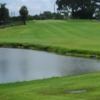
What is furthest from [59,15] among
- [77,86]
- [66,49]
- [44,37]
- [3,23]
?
[77,86]

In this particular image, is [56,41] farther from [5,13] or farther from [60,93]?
[5,13]

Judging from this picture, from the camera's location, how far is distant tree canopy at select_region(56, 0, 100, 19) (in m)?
127

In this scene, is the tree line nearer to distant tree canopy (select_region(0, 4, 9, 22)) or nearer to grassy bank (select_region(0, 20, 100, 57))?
distant tree canopy (select_region(0, 4, 9, 22))

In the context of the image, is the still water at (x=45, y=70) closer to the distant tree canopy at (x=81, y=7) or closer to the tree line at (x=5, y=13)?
the tree line at (x=5, y=13)

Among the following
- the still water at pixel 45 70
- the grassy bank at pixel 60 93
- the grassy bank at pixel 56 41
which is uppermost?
the grassy bank at pixel 60 93

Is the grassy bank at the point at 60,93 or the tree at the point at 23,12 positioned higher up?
the grassy bank at the point at 60,93

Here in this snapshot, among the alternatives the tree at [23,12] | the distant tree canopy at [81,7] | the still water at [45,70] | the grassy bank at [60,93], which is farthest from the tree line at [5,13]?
the grassy bank at [60,93]

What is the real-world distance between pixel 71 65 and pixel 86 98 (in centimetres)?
2069

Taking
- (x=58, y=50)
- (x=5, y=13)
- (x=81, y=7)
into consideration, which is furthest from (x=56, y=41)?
(x=81, y=7)

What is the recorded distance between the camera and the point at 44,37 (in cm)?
6781

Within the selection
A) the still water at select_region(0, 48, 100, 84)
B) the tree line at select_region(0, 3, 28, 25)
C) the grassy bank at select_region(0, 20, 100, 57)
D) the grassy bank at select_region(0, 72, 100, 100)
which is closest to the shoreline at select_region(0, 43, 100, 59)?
the grassy bank at select_region(0, 20, 100, 57)

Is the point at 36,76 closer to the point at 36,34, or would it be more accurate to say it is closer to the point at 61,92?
the point at 61,92

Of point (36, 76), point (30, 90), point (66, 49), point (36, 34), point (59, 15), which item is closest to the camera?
point (30, 90)

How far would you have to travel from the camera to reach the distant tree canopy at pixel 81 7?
127250 millimetres
